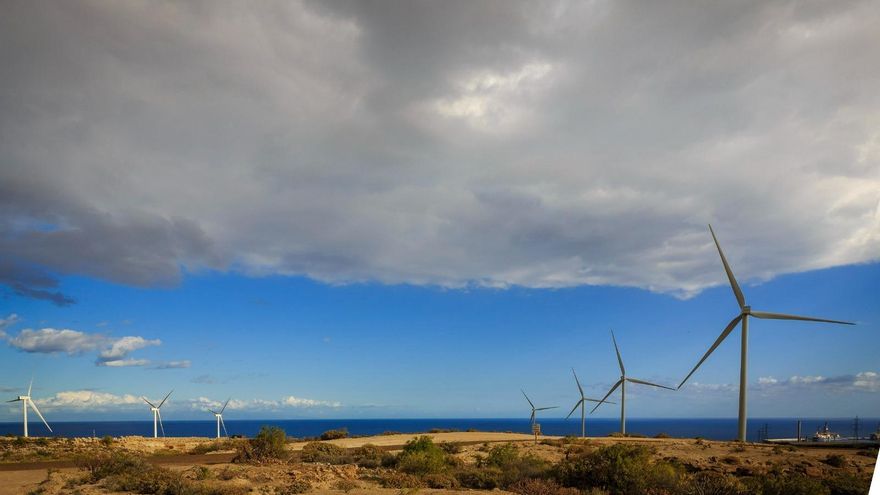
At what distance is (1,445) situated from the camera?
46906 millimetres

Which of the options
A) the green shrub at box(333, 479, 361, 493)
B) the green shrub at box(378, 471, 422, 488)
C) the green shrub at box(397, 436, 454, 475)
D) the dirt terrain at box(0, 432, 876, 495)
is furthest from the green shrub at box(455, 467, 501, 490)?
the green shrub at box(333, 479, 361, 493)

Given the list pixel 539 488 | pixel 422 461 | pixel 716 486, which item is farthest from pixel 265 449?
pixel 716 486

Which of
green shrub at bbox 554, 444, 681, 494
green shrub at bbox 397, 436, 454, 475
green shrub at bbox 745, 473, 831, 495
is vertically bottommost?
green shrub at bbox 397, 436, 454, 475

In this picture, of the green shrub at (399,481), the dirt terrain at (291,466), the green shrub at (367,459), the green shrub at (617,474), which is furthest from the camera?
the green shrub at (367,459)

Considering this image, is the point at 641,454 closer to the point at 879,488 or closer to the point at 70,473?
the point at 879,488

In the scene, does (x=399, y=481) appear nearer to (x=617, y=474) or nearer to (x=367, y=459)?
(x=617, y=474)

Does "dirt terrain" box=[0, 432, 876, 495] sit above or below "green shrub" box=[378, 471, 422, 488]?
below

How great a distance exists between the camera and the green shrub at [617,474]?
72.7ft

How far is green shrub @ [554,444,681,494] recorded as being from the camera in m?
22.2

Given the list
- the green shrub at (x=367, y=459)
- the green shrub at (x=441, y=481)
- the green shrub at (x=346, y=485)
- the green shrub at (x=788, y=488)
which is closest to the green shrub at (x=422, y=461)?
the green shrub at (x=367, y=459)

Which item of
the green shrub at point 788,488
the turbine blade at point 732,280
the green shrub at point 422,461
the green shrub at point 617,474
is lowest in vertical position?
the green shrub at point 422,461

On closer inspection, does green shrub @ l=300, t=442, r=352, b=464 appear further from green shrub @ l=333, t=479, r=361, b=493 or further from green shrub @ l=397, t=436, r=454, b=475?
green shrub @ l=333, t=479, r=361, b=493

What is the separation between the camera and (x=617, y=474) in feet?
74.8

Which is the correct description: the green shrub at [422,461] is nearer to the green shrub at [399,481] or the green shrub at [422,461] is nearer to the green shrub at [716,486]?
the green shrub at [399,481]
